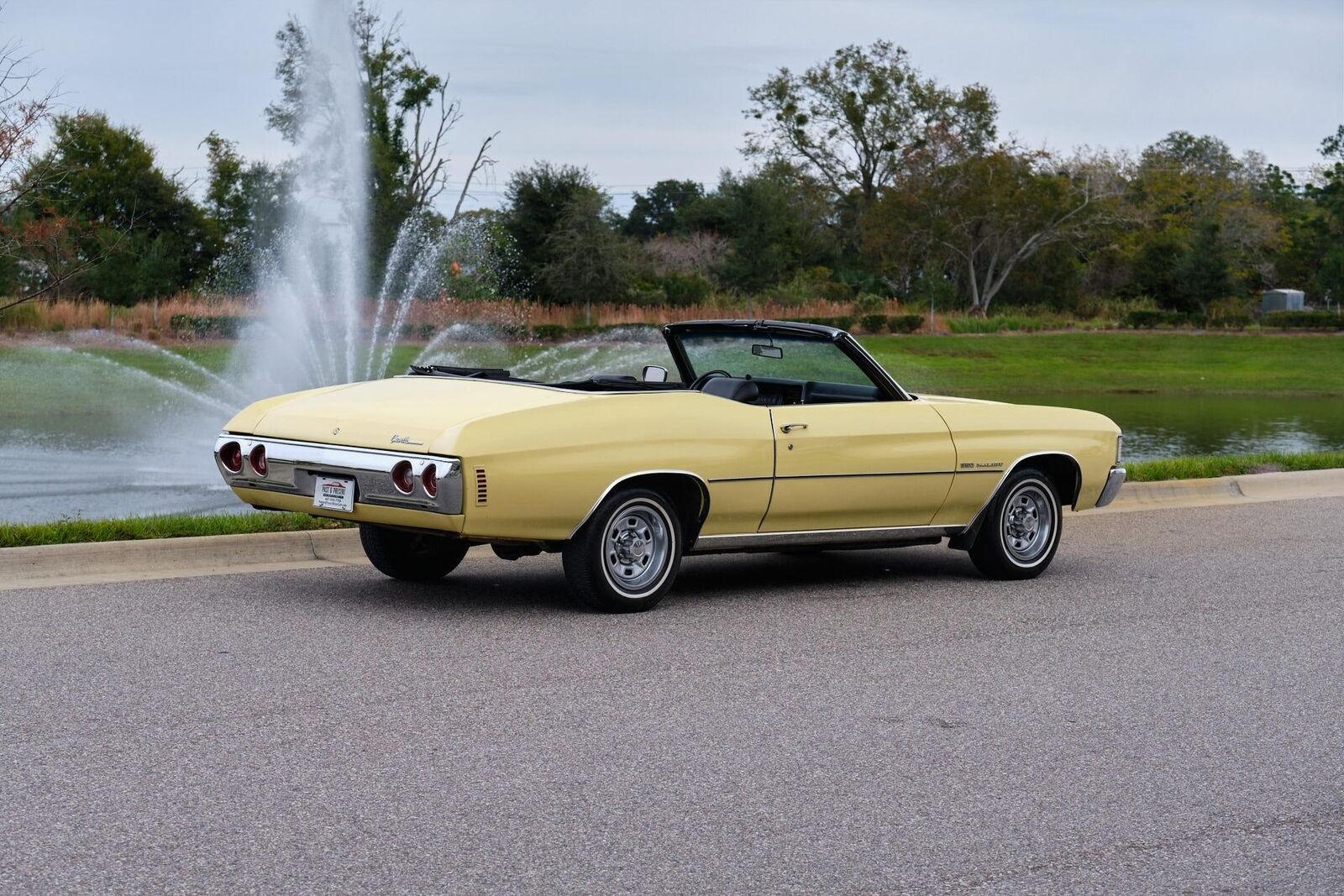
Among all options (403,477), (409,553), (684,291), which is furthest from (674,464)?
(684,291)

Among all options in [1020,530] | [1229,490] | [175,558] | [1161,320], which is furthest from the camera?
[1161,320]

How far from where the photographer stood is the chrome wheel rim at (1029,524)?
10102 millimetres

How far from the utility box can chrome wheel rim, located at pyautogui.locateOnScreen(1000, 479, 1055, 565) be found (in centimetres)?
5205

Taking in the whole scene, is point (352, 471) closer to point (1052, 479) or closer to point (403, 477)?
point (403, 477)

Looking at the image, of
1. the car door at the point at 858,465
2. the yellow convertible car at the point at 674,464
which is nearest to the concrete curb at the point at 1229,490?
the yellow convertible car at the point at 674,464

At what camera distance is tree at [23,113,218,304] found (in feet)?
144

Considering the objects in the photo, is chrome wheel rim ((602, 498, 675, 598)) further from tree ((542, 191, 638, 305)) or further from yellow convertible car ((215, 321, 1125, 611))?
tree ((542, 191, 638, 305))

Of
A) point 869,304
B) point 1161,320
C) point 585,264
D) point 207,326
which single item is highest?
point 585,264

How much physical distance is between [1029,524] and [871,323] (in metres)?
35.0

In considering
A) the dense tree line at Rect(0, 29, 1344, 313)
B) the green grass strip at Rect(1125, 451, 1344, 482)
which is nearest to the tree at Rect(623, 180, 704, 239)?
the dense tree line at Rect(0, 29, 1344, 313)

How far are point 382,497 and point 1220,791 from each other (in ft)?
13.6

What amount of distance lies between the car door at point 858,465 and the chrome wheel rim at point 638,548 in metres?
0.70

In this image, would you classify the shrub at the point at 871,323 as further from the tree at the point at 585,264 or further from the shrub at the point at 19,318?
the shrub at the point at 19,318

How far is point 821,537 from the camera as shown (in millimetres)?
9266
